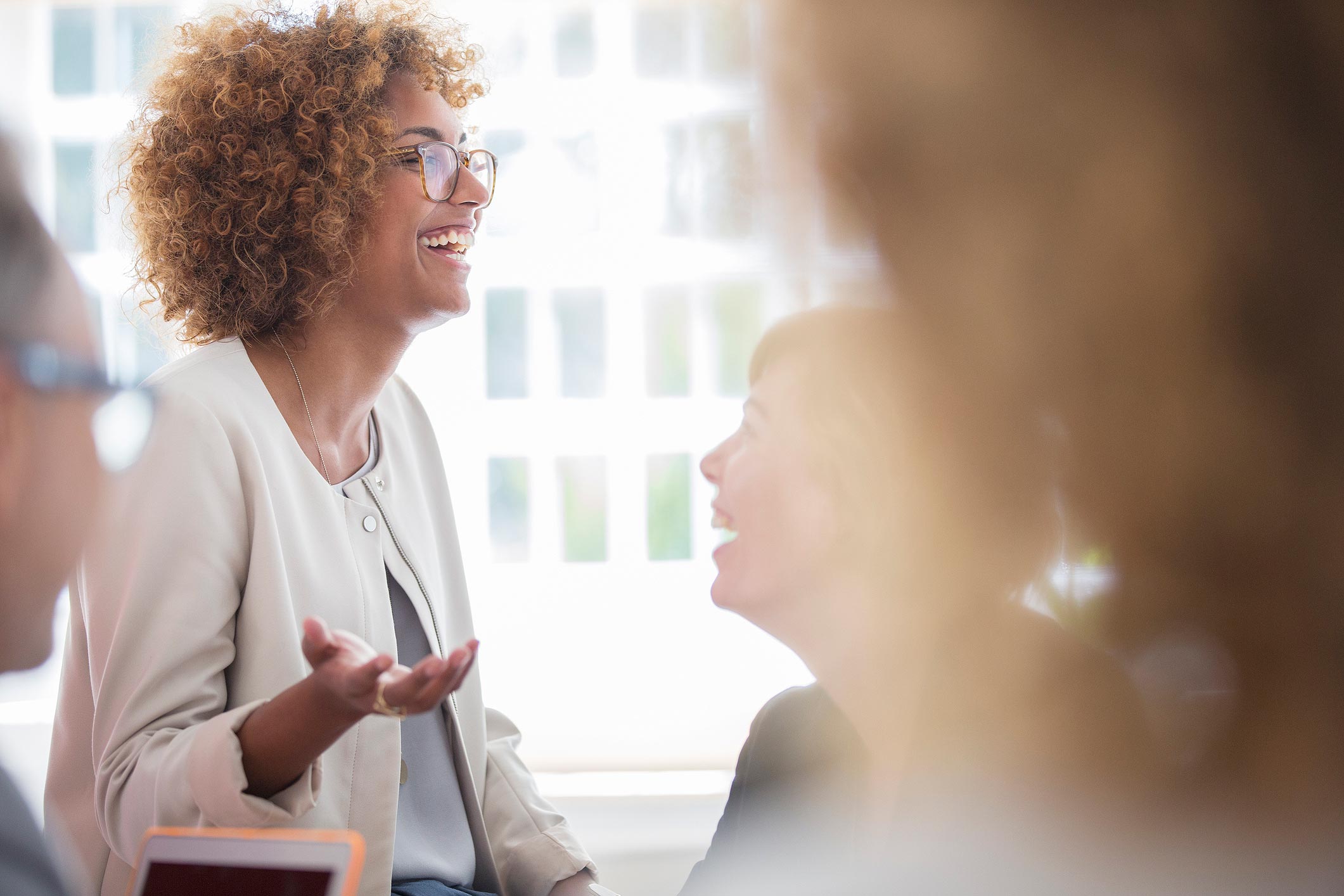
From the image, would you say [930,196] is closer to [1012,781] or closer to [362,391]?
[1012,781]

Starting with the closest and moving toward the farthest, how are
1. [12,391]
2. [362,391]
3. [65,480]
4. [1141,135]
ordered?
[1141,135] < [12,391] < [65,480] < [362,391]

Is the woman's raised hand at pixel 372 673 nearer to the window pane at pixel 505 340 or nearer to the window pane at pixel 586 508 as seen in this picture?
the window pane at pixel 586 508

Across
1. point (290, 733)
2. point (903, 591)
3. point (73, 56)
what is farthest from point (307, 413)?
point (73, 56)

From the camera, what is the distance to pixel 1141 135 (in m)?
0.15

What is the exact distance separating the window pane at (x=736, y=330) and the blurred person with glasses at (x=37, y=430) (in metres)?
0.31

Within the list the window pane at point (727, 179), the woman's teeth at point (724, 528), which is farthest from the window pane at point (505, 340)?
the window pane at point (727, 179)

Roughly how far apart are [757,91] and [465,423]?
809 millimetres

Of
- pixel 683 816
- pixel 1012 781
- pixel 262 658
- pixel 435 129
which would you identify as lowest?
pixel 683 816

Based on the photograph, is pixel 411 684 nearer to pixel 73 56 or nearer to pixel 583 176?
pixel 583 176

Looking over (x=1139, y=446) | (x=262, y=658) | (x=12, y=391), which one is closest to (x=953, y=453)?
(x=1139, y=446)

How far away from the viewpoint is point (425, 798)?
0.81 m

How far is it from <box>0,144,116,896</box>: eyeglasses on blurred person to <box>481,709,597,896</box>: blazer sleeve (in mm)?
473

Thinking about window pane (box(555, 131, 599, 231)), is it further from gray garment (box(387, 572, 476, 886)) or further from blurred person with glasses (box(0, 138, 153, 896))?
gray garment (box(387, 572, 476, 886))

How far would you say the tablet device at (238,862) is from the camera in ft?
1.08
